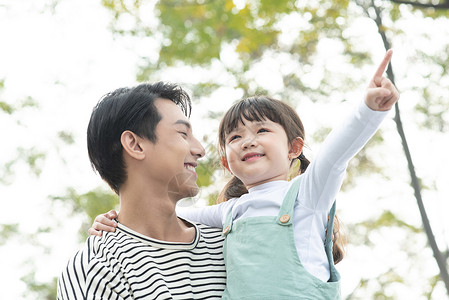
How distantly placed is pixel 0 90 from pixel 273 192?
7.27 metres

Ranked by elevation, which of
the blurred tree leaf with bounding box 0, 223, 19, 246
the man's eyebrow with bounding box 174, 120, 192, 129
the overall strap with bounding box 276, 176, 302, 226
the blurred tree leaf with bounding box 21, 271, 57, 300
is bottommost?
the blurred tree leaf with bounding box 21, 271, 57, 300

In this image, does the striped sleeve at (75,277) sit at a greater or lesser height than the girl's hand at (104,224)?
lesser

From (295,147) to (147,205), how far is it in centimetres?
53

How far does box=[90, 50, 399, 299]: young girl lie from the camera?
1.78 m

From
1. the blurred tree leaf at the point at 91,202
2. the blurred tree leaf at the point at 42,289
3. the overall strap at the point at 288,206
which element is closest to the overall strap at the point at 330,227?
the overall strap at the point at 288,206

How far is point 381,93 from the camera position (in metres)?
1.67

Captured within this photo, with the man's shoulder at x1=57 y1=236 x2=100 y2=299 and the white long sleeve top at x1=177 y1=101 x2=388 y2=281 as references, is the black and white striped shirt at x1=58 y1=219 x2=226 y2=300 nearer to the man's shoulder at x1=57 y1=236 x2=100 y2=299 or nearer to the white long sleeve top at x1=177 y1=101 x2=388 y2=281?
the man's shoulder at x1=57 y1=236 x2=100 y2=299

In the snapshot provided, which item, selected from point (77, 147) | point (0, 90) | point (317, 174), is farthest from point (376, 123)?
point (0, 90)

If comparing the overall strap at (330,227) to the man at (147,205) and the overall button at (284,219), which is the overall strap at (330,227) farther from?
the man at (147,205)

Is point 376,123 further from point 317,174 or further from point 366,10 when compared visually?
point 366,10

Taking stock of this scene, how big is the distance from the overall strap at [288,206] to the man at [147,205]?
271 mm

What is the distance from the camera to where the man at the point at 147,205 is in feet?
6.43

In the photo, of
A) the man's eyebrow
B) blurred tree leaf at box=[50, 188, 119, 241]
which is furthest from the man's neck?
blurred tree leaf at box=[50, 188, 119, 241]

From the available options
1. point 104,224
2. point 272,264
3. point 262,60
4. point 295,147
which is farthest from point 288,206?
point 262,60
